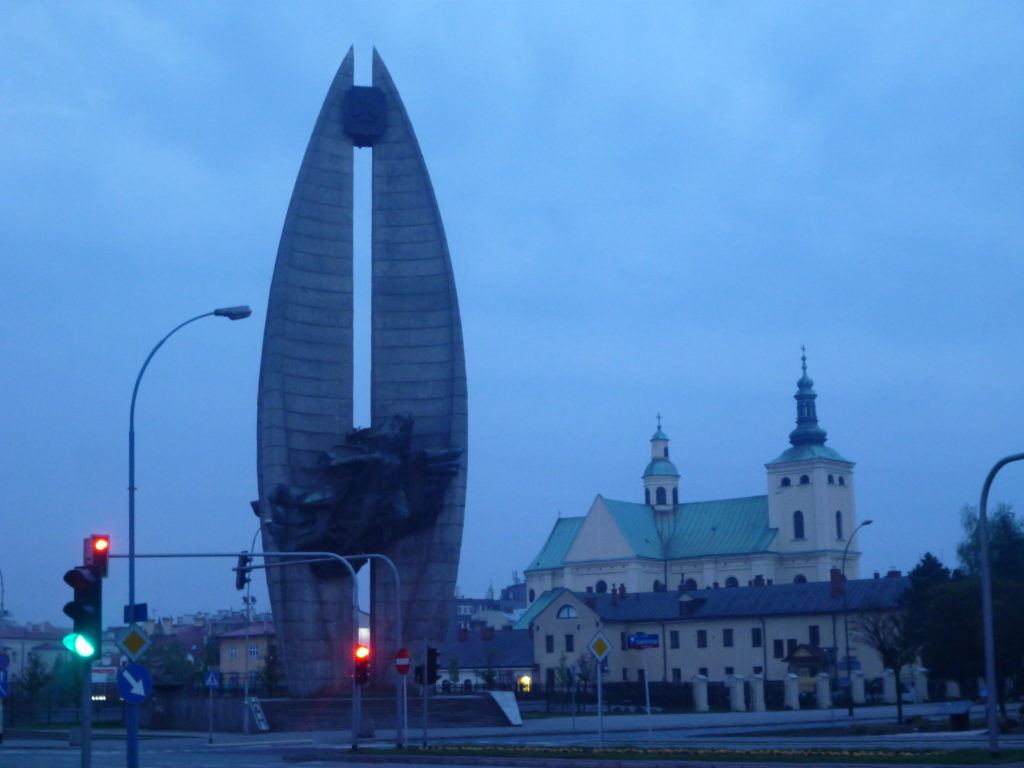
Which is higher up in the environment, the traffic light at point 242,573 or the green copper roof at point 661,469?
the green copper roof at point 661,469

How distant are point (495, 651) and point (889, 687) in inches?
1560

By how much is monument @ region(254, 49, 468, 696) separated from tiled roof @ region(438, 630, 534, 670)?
5854 cm

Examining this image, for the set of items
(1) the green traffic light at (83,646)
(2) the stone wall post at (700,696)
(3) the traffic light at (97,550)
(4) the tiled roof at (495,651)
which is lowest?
(2) the stone wall post at (700,696)

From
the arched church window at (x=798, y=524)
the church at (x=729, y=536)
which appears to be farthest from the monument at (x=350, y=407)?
the arched church window at (x=798, y=524)

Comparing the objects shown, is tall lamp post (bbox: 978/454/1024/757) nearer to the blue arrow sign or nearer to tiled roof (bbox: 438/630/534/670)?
the blue arrow sign

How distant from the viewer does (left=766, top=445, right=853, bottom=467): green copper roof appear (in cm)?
14425

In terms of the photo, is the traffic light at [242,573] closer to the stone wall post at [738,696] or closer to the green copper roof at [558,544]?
the stone wall post at [738,696]

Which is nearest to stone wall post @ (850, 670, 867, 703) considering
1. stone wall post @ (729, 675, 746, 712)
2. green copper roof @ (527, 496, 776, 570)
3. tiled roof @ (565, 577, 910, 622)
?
stone wall post @ (729, 675, 746, 712)

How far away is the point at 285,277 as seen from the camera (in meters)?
56.0

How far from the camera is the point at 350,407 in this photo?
188ft

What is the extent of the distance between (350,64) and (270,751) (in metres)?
30.5

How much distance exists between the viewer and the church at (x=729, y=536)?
14200 cm

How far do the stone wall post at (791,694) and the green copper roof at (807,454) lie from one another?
64.3m

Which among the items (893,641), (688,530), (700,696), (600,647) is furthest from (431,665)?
(688,530)
